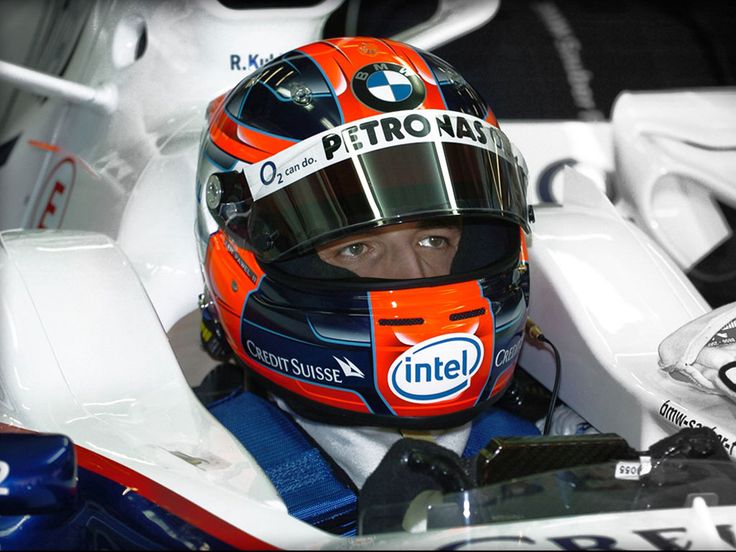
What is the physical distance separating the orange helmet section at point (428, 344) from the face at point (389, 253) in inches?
3.4

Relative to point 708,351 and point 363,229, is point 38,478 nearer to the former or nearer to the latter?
point 363,229

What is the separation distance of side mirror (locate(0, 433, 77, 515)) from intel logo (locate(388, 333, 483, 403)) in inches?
20.5

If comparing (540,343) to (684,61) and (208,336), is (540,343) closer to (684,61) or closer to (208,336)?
(208,336)

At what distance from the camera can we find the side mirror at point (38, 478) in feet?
3.49

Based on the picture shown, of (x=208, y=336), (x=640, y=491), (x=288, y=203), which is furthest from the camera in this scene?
(x=208, y=336)

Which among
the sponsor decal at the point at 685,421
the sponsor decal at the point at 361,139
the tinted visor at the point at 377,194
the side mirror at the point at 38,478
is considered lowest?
the sponsor decal at the point at 685,421

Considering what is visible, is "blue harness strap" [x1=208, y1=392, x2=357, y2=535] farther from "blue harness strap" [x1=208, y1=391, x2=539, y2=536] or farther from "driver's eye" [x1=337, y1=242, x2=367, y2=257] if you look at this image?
"driver's eye" [x1=337, y1=242, x2=367, y2=257]

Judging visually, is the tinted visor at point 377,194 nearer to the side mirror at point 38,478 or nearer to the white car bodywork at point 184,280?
the white car bodywork at point 184,280

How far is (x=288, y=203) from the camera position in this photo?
1.54m

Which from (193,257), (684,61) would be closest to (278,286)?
(193,257)

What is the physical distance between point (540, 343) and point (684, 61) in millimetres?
1834

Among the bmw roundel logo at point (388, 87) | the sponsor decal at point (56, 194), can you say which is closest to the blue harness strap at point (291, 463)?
the bmw roundel logo at point (388, 87)

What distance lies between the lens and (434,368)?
1.48 meters

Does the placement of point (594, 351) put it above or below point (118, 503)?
below
